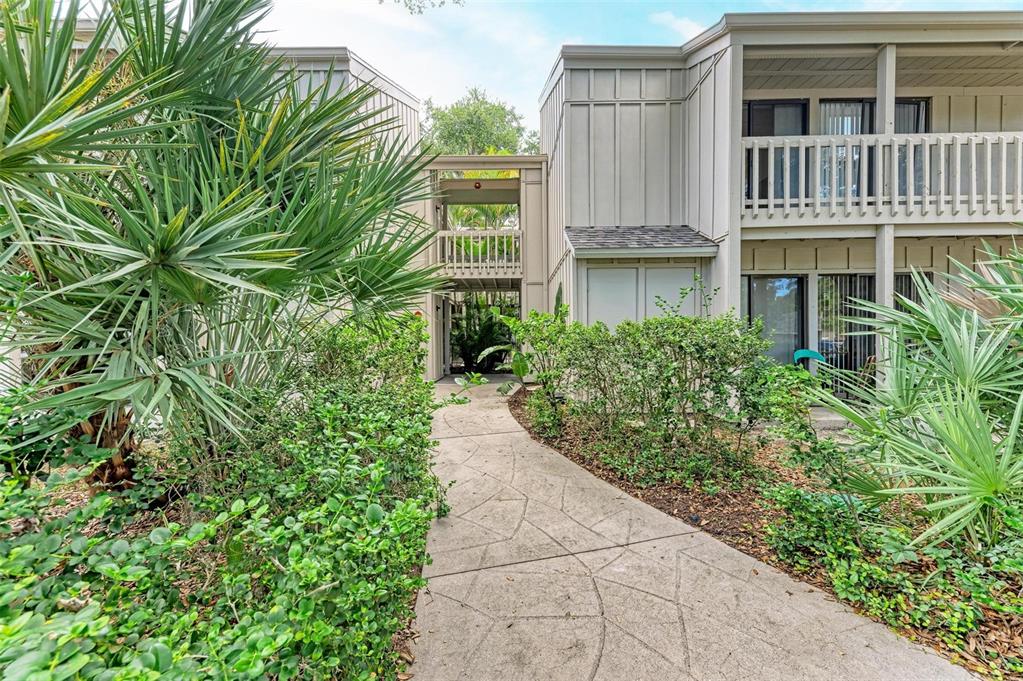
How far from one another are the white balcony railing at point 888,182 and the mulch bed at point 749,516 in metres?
4.31

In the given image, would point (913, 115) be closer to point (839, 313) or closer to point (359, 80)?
point (839, 313)

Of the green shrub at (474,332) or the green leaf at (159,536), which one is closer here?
the green leaf at (159,536)

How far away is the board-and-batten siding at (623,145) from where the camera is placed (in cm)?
829

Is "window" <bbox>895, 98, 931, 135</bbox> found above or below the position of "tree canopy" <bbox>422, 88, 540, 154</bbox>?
below

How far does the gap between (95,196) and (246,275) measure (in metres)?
0.95

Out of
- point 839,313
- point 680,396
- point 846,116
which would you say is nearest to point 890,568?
point 680,396

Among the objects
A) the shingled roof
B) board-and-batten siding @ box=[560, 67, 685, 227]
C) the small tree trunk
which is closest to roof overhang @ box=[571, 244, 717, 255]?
the shingled roof

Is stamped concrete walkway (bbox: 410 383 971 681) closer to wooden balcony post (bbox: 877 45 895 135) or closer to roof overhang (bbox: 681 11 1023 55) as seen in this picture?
roof overhang (bbox: 681 11 1023 55)

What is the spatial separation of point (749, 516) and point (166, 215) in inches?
179

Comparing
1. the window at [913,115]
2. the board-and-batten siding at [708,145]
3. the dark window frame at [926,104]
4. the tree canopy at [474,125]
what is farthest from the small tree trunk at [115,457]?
the tree canopy at [474,125]

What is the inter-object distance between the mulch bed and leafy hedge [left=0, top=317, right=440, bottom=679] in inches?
98.4

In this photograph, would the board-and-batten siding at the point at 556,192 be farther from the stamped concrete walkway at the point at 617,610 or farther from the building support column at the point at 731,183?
the stamped concrete walkway at the point at 617,610

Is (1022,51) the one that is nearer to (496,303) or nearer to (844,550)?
(844,550)

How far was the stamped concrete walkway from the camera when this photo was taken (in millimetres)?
2260
